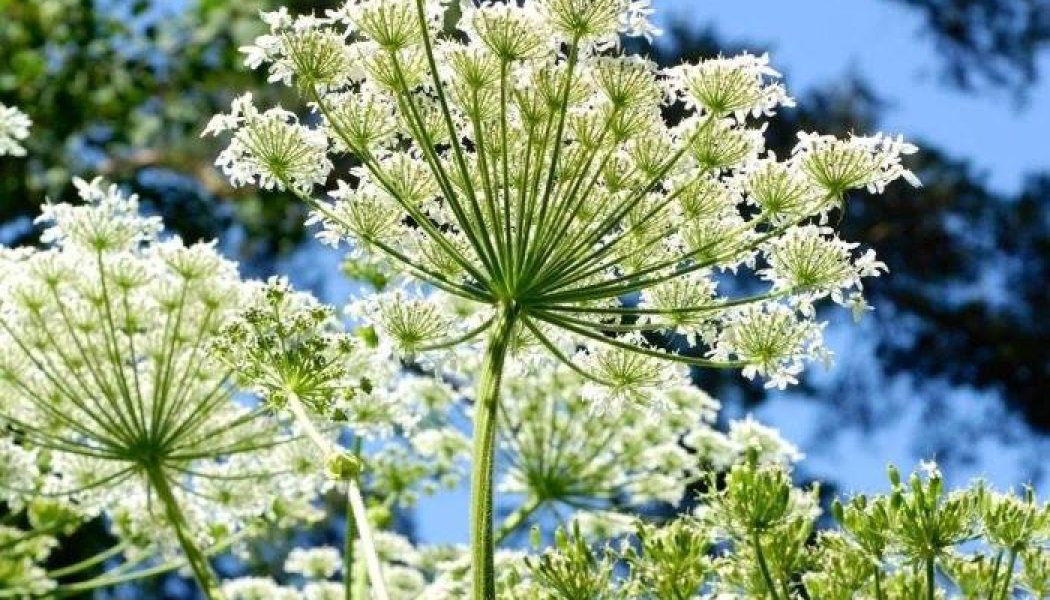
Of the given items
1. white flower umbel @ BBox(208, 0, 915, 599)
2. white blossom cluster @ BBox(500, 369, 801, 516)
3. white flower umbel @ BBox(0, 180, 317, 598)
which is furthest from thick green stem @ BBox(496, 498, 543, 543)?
white flower umbel @ BBox(208, 0, 915, 599)

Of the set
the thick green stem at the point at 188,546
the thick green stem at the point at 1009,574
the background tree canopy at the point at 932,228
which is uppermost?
the background tree canopy at the point at 932,228

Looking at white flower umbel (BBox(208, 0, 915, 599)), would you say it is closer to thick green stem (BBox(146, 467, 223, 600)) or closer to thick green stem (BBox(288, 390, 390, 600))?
thick green stem (BBox(288, 390, 390, 600))

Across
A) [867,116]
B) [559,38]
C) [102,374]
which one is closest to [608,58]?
[559,38]

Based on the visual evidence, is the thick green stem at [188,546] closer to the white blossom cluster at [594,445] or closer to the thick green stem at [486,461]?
the thick green stem at [486,461]

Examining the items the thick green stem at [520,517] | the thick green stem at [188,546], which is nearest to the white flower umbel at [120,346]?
the thick green stem at [188,546]

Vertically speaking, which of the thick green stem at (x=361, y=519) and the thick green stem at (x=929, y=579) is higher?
the thick green stem at (x=361, y=519)

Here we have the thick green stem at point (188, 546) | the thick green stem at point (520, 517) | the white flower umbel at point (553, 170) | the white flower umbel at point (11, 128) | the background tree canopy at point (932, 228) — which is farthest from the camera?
the background tree canopy at point (932, 228)

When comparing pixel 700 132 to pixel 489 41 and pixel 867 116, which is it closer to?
pixel 489 41

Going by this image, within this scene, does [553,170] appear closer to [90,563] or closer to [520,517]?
[520,517]

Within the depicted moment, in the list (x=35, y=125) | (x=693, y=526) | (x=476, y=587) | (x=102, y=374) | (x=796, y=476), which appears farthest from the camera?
(x=796, y=476)
